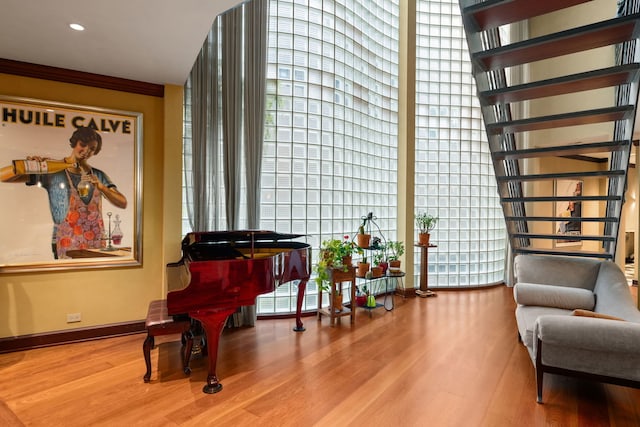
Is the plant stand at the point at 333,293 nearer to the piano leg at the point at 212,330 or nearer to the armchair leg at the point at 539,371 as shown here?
the piano leg at the point at 212,330

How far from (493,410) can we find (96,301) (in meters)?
3.61

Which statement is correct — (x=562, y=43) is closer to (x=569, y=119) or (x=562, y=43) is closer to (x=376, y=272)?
(x=569, y=119)

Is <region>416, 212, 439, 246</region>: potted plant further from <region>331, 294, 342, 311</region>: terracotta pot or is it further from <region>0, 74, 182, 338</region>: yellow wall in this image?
<region>0, 74, 182, 338</region>: yellow wall

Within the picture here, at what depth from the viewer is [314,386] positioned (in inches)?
99.7

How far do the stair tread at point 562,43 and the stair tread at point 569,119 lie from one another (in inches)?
18.3

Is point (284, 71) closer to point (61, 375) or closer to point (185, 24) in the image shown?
point (185, 24)

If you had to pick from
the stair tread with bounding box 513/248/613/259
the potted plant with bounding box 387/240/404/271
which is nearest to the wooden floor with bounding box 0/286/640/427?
the stair tread with bounding box 513/248/613/259

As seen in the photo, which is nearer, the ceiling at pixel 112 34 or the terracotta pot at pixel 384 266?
the ceiling at pixel 112 34

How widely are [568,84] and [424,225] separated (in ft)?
10.0

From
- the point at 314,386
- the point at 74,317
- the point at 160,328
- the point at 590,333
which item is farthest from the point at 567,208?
the point at 74,317

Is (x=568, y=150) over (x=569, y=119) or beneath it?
beneath

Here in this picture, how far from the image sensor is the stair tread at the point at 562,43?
2131mm

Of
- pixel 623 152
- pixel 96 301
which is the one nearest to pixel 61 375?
pixel 96 301

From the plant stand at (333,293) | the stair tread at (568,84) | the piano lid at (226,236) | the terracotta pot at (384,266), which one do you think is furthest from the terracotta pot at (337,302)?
the stair tread at (568,84)
